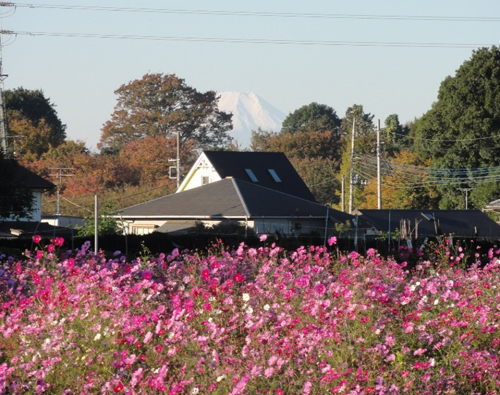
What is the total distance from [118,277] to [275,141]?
73.6 m

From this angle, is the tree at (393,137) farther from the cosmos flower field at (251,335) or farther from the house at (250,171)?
the cosmos flower field at (251,335)

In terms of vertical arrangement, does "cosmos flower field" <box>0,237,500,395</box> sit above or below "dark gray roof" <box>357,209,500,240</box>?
below

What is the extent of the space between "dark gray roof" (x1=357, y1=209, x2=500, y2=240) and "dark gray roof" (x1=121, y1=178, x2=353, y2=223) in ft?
10.7

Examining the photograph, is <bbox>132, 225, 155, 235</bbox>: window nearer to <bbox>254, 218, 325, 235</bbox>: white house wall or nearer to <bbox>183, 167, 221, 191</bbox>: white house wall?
<bbox>254, 218, 325, 235</bbox>: white house wall

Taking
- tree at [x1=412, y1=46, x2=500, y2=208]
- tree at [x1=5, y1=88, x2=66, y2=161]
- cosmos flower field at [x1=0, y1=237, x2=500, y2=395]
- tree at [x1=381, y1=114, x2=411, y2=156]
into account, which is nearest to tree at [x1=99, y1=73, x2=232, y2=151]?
tree at [x1=5, y1=88, x2=66, y2=161]

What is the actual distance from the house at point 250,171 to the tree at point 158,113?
120 ft

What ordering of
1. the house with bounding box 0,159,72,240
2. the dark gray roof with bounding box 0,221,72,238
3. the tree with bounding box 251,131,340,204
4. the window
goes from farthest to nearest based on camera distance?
the tree with bounding box 251,131,340,204, the window, the dark gray roof with bounding box 0,221,72,238, the house with bounding box 0,159,72,240

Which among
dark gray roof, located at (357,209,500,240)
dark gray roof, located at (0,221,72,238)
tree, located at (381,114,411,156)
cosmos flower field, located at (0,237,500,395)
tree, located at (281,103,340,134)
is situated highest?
tree, located at (281,103,340,134)

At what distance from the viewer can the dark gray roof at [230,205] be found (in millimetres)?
33750

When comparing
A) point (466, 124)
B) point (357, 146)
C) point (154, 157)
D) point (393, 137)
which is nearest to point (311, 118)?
point (393, 137)

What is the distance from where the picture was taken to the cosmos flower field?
705 centimetres

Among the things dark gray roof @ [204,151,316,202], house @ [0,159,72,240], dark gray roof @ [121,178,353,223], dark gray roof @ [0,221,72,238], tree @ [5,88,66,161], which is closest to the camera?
house @ [0,159,72,240]

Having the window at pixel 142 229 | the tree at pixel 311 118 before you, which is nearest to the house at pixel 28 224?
the window at pixel 142 229

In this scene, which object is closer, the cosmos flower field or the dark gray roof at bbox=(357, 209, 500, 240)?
the cosmos flower field
